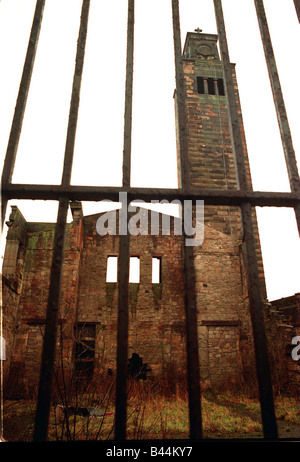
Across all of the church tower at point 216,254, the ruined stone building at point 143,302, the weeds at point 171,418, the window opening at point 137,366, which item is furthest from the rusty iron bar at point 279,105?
the window opening at point 137,366

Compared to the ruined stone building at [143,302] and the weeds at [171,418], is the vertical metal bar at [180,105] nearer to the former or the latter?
the weeds at [171,418]

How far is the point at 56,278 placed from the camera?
1.18 meters

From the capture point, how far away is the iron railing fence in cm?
106

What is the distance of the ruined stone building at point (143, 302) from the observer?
10836mm

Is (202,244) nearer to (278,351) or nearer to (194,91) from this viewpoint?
(278,351)

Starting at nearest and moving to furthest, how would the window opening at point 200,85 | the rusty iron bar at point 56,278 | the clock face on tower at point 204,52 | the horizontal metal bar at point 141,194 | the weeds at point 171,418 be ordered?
1. the rusty iron bar at point 56,278
2. the horizontal metal bar at point 141,194
3. the weeds at point 171,418
4. the window opening at point 200,85
5. the clock face on tower at point 204,52

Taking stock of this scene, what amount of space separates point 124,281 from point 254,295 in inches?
20.2

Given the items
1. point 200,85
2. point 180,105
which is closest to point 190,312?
point 180,105

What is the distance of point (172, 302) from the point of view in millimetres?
12555

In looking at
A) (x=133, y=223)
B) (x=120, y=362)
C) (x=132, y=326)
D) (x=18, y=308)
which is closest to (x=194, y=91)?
(x=133, y=223)

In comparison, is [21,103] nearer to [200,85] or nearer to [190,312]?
[190,312]

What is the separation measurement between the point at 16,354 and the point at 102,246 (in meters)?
5.17

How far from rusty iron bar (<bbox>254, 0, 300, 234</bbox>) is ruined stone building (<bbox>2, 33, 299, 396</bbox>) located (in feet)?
33.3
